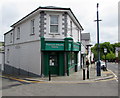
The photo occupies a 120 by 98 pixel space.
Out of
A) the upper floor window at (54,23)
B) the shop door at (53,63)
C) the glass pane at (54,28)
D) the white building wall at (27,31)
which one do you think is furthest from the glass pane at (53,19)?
the shop door at (53,63)

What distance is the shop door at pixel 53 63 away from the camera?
13938 mm

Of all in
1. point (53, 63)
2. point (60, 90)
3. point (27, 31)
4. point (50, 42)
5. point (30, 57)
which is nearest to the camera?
point (60, 90)

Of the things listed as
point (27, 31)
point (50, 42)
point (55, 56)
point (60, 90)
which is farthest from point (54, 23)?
point (60, 90)

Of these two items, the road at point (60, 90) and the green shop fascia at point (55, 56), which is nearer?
the road at point (60, 90)

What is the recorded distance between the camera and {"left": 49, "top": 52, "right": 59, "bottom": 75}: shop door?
13.9 m

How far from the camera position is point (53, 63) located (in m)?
14.1

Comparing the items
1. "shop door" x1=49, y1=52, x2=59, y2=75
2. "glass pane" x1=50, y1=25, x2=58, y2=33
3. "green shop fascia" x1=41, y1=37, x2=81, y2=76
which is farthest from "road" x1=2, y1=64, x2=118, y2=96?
"glass pane" x1=50, y1=25, x2=58, y2=33

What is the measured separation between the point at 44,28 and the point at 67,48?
9.14 feet

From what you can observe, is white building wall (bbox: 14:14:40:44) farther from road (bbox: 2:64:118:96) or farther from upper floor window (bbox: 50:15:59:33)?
road (bbox: 2:64:118:96)

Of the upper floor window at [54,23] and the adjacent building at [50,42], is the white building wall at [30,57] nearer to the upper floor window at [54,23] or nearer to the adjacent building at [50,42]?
the adjacent building at [50,42]

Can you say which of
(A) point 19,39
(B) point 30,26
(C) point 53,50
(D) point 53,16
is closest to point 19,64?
(A) point 19,39

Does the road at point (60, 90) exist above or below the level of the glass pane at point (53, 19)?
below

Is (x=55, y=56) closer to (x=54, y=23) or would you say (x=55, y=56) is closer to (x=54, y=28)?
(x=54, y=28)

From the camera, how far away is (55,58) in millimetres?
14141
